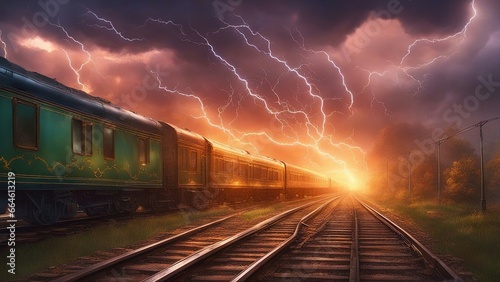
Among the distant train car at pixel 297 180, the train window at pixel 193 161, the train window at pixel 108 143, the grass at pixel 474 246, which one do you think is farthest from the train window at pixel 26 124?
the distant train car at pixel 297 180

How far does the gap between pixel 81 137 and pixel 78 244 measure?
409 centimetres

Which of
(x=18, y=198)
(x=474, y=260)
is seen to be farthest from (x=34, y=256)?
(x=474, y=260)

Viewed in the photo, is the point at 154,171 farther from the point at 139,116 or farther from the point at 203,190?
the point at 203,190

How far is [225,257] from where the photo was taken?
9.98 m

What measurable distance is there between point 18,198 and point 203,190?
49.0ft

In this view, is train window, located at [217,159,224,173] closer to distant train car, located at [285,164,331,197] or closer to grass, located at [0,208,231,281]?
grass, located at [0,208,231,281]

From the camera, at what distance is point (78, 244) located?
37.5 ft

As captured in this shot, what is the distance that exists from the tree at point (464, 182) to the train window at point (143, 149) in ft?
131

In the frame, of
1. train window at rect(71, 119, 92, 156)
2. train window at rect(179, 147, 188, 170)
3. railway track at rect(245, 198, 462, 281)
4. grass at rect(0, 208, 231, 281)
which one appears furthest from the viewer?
train window at rect(179, 147, 188, 170)

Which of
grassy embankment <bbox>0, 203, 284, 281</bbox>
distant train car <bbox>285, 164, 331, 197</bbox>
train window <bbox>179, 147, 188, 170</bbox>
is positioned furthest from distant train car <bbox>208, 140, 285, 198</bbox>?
grassy embankment <bbox>0, 203, 284, 281</bbox>

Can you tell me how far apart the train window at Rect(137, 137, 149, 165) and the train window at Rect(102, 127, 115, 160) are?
226 centimetres

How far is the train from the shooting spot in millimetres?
11367

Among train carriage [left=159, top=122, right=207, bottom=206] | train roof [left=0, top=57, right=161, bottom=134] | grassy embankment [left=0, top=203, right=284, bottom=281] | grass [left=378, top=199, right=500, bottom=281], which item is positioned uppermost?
train roof [left=0, top=57, right=161, bottom=134]

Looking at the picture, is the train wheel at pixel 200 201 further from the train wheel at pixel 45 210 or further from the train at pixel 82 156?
the train wheel at pixel 45 210
